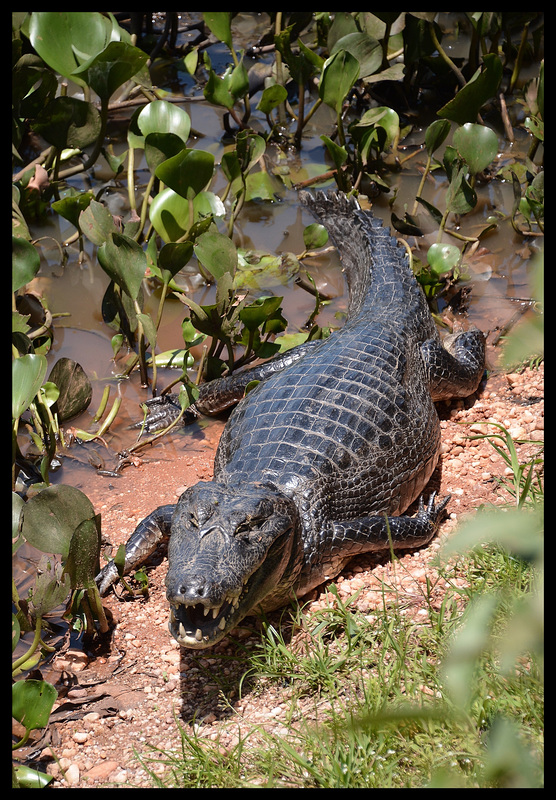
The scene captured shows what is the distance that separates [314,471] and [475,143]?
2904mm

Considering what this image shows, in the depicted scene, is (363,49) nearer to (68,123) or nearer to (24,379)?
(68,123)

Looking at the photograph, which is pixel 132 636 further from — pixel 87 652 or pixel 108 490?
pixel 108 490

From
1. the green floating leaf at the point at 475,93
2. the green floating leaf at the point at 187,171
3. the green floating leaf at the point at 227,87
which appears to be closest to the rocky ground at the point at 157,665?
the green floating leaf at the point at 187,171

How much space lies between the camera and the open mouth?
2.28 meters

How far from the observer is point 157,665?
273 cm

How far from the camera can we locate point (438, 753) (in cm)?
201

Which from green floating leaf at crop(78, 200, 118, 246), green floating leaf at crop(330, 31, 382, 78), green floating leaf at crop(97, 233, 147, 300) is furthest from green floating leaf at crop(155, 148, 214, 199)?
green floating leaf at crop(330, 31, 382, 78)

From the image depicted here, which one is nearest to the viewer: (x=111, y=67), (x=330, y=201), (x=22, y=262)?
(x=22, y=262)

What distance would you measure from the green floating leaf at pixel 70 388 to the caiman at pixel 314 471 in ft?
2.33

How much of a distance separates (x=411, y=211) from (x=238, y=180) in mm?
1640

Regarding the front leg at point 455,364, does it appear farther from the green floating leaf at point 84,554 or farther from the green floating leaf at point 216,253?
the green floating leaf at point 84,554

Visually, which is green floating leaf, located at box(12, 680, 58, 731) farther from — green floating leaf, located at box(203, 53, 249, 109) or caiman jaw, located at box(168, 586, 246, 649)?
green floating leaf, located at box(203, 53, 249, 109)

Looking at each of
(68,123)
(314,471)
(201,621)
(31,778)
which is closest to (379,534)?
(314,471)

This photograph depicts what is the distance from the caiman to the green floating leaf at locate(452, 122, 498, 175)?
3.70 ft
